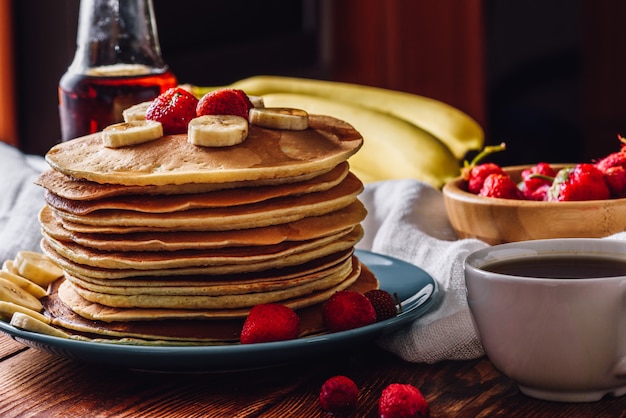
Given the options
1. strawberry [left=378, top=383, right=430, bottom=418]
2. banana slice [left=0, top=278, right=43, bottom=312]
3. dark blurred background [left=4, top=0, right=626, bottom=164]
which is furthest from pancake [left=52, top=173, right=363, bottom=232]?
dark blurred background [left=4, top=0, right=626, bottom=164]

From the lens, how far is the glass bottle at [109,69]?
1.54 meters

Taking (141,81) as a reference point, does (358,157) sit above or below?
below

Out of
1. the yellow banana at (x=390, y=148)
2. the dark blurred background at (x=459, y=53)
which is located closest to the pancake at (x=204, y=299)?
the yellow banana at (x=390, y=148)

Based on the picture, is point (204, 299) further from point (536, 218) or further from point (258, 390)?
point (536, 218)

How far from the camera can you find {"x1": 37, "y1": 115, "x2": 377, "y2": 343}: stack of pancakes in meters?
0.95

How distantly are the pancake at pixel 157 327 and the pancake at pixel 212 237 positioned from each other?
0.07 metres

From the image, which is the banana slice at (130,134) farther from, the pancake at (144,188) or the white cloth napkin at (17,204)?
the white cloth napkin at (17,204)

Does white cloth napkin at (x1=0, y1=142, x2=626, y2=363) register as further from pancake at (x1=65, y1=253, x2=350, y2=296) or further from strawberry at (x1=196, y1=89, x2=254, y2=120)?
strawberry at (x1=196, y1=89, x2=254, y2=120)

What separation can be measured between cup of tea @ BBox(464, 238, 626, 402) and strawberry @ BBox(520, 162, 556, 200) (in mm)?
424

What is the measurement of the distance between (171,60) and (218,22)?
28 cm

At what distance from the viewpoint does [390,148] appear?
187 cm

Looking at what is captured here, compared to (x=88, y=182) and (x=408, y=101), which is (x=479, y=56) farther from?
(x=88, y=182)

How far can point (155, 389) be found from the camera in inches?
36.8

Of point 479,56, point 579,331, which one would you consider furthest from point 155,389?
point 479,56
